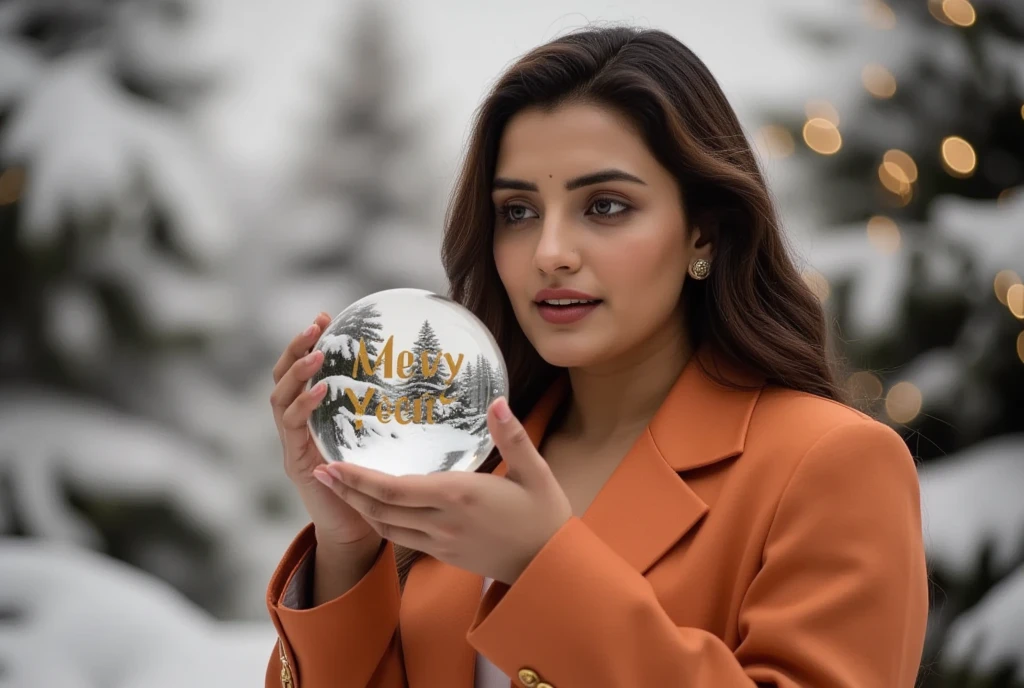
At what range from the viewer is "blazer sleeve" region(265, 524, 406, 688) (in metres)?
1.63

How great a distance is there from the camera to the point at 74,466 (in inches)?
140

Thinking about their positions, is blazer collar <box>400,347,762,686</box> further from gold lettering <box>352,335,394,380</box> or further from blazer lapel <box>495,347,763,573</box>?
gold lettering <box>352,335,394,380</box>

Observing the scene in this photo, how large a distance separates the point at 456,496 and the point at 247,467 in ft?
11.1

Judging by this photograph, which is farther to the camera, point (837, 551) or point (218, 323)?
point (218, 323)

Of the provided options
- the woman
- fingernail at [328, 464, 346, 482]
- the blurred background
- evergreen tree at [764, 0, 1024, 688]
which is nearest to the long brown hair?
the woman

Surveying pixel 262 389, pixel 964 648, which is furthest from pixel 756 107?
pixel 262 389

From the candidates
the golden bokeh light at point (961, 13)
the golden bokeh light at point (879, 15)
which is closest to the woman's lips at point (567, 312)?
the golden bokeh light at point (961, 13)

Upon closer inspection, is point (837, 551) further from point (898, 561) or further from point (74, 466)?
point (74, 466)

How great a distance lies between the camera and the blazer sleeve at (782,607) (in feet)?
4.19

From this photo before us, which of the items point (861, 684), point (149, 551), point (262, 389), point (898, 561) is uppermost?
point (898, 561)

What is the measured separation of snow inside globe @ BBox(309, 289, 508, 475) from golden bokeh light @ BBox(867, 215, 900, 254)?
211cm

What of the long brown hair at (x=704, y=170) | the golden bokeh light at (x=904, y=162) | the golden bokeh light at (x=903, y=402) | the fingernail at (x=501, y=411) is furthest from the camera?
the golden bokeh light at (x=904, y=162)

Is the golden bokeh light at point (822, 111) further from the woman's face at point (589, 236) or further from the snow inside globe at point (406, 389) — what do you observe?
the snow inside globe at point (406, 389)

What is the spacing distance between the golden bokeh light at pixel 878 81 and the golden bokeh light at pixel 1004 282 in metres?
0.81
